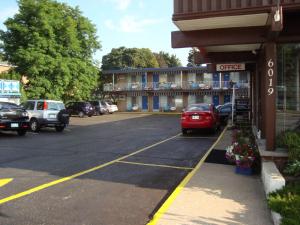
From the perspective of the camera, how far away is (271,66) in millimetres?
8984

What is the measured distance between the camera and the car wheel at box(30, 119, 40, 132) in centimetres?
2156

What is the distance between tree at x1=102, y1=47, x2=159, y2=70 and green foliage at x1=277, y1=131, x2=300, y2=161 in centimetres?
7494

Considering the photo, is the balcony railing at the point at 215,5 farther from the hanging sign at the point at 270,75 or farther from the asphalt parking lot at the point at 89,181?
the asphalt parking lot at the point at 89,181

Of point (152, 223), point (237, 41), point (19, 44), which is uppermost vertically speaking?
point (19, 44)

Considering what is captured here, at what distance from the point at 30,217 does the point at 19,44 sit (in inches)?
1317

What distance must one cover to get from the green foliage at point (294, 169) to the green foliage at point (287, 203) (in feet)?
2.65

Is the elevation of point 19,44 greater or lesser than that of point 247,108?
greater

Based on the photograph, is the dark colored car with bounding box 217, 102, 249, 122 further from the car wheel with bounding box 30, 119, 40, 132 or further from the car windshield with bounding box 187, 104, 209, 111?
the car wheel with bounding box 30, 119, 40, 132

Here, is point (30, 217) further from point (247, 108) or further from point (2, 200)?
point (247, 108)

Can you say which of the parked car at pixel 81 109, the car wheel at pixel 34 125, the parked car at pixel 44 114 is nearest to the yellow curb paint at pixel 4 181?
the parked car at pixel 44 114

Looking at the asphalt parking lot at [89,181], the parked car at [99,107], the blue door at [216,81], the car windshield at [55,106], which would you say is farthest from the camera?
the blue door at [216,81]

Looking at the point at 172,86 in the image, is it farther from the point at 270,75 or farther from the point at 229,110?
the point at 270,75

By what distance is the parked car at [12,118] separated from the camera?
717 inches

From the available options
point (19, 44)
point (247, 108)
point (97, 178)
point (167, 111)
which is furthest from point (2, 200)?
point (167, 111)
